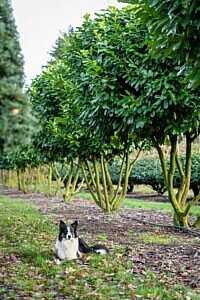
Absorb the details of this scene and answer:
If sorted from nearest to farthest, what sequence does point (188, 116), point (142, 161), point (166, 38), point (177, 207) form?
point (166, 38) < point (188, 116) < point (177, 207) < point (142, 161)

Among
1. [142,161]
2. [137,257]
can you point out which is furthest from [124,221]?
[142,161]

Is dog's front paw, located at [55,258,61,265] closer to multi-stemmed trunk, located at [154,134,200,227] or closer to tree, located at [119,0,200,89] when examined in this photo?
tree, located at [119,0,200,89]

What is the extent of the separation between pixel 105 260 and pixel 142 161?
16640 millimetres

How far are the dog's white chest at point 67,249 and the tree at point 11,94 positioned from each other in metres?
2.89

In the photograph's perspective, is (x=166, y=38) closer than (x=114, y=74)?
Yes

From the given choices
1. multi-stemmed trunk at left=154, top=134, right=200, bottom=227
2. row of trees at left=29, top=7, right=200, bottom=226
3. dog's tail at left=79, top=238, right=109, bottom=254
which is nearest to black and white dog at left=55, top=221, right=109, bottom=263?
dog's tail at left=79, top=238, right=109, bottom=254

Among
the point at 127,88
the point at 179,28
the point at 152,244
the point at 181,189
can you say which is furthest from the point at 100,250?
the point at 179,28

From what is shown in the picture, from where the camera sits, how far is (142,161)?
71.3 ft

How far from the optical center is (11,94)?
9.14ft

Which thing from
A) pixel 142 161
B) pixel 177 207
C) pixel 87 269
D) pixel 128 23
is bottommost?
pixel 87 269

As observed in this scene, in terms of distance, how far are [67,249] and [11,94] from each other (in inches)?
126

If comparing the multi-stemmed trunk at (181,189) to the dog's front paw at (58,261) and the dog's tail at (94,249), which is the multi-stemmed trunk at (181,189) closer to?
the dog's tail at (94,249)

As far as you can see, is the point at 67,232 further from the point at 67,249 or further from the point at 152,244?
the point at 152,244

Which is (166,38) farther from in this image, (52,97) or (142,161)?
(142,161)
